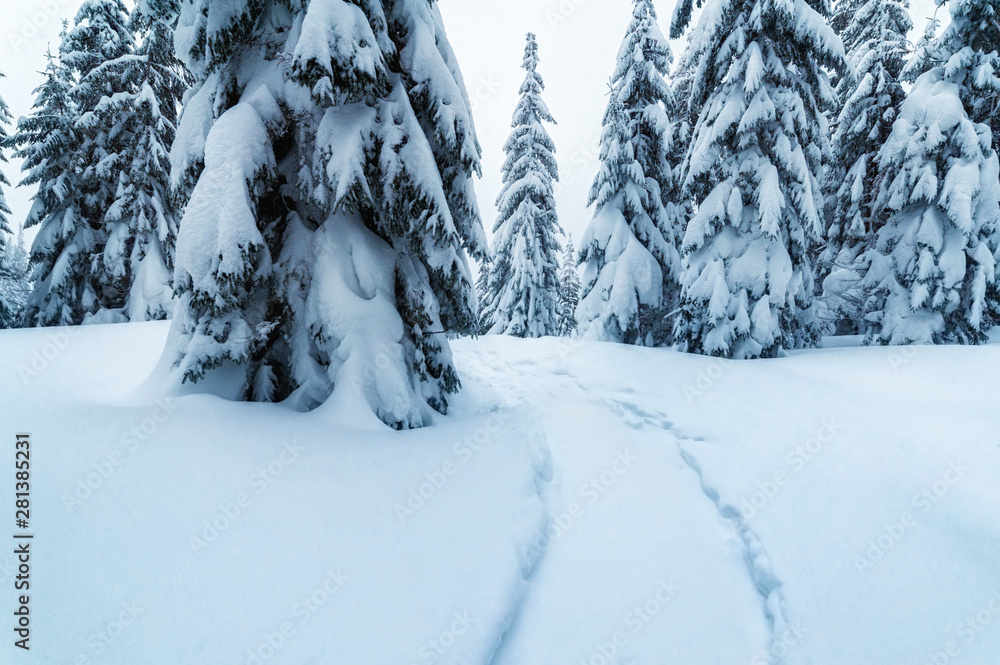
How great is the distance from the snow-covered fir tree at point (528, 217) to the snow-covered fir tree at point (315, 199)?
1483 cm

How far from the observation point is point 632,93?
14477 millimetres

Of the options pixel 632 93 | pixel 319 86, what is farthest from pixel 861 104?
pixel 319 86

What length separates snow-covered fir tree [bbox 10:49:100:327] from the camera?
14.9 meters

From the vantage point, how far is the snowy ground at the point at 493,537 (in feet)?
8.03

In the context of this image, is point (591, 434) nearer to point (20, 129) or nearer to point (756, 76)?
point (756, 76)

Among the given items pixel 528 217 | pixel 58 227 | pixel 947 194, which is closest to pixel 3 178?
pixel 58 227

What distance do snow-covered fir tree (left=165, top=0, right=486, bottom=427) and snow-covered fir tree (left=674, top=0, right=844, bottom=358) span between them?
6.87 meters

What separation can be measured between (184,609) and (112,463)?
5.16 feet

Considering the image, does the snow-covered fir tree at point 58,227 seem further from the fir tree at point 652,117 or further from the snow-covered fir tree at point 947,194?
the snow-covered fir tree at point 947,194

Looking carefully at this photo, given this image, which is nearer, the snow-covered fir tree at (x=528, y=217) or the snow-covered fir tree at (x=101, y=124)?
the snow-covered fir tree at (x=101, y=124)

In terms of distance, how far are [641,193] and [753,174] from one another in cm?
490

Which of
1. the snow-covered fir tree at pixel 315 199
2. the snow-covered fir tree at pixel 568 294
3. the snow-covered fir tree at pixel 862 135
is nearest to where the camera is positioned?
the snow-covered fir tree at pixel 315 199

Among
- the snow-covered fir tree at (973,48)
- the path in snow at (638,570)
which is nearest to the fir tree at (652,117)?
the snow-covered fir tree at (973,48)

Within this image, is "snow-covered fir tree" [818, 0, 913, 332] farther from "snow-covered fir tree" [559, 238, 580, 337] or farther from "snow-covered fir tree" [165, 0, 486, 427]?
"snow-covered fir tree" [559, 238, 580, 337]
